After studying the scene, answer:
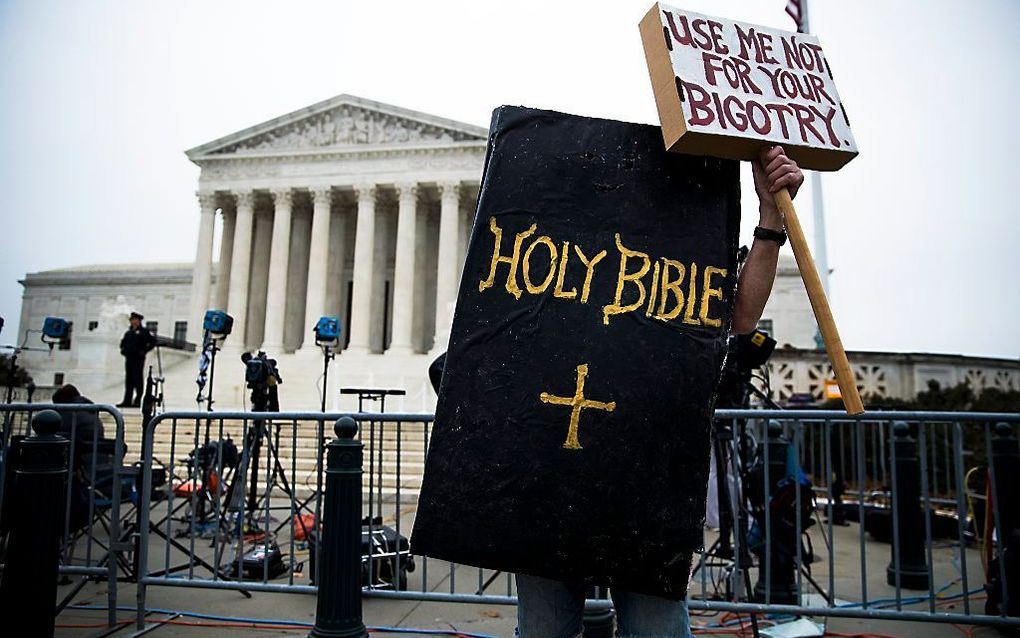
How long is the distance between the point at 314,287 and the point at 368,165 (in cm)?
702

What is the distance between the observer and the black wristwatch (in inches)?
79.9

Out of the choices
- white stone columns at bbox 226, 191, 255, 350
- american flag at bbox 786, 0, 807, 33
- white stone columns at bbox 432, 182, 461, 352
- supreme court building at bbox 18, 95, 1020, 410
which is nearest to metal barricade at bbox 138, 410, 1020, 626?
american flag at bbox 786, 0, 807, 33

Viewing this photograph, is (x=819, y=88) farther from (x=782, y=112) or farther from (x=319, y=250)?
(x=319, y=250)

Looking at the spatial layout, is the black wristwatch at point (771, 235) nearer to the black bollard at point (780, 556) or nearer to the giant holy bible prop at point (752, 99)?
the giant holy bible prop at point (752, 99)

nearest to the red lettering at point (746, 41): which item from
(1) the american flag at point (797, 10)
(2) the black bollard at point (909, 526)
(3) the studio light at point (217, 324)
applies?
(2) the black bollard at point (909, 526)

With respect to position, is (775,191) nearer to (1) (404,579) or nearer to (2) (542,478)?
(2) (542,478)

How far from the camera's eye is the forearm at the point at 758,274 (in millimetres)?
2018

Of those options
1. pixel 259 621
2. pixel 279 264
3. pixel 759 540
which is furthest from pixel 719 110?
pixel 279 264

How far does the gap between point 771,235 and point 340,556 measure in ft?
8.60

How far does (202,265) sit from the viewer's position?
3694cm

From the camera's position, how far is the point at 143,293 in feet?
187

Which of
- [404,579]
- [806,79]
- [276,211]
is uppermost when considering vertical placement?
[276,211]

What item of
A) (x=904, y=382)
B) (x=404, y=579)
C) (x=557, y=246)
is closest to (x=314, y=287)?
(x=904, y=382)

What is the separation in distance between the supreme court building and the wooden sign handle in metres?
29.3
